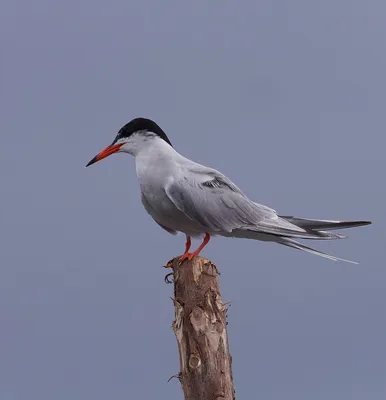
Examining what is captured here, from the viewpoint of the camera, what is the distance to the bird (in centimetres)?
966

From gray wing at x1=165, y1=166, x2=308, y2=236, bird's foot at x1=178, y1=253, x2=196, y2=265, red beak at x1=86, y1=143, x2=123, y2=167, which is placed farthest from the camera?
red beak at x1=86, y1=143, x2=123, y2=167

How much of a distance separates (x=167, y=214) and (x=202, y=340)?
1814 millimetres

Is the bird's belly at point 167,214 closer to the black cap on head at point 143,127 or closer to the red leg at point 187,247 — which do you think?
the red leg at point 187,247

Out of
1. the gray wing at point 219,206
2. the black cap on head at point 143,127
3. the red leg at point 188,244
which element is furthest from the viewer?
the black cap on head at point 143,127

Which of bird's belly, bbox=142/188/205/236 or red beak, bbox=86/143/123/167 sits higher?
red beak, bbox=86/143/123/167

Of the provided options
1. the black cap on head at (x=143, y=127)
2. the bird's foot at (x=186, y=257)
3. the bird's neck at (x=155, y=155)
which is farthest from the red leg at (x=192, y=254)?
the black cap on head at (x=143, y=127)

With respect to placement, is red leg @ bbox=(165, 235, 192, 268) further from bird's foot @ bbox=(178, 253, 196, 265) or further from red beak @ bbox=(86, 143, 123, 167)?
red beak @ bbox=(86, 143, 123, 167)

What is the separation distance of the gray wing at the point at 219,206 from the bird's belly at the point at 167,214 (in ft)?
0.28

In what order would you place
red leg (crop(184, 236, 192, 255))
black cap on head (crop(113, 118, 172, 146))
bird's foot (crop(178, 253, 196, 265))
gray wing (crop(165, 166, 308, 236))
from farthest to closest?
black cap on head (crop(113, 118, 172, 146))
red leg (crop(184, 236, 192, 255))
gray wing (crop(165, 166, 308, 236))
bird's foot (crop(178, 253, 196, 265))

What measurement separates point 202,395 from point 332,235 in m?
2.87

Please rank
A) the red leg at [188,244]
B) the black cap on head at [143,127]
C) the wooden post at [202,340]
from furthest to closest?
the black cap on head at [143,127] < the red leg at [188,244] < the wooden post at [202,340]

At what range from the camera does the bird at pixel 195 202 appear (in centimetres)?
966

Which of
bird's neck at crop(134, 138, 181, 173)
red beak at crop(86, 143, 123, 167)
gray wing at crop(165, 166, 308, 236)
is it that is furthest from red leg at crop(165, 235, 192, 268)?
red beak at crop(86, 143, 123, 167)

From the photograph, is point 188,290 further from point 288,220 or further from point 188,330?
point 288,220
